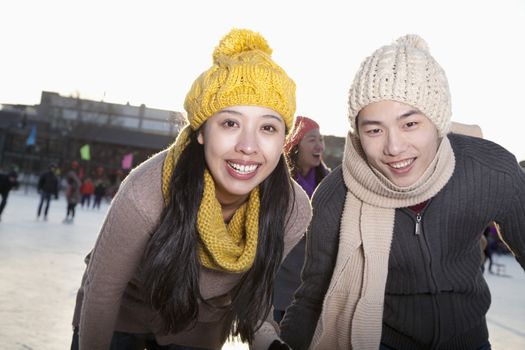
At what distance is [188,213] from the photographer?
2.30m

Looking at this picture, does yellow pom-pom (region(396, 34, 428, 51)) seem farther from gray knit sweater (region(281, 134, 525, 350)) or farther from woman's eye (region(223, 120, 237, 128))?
woman's eye (region(223, 120, 237, 128))

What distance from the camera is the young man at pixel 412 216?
2398 millimetres

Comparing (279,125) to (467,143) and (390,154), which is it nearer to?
(390,154)

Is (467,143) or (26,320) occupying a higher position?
(467,143)

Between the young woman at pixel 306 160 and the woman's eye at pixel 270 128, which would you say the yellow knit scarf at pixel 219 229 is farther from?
the young woman at pixel 306 160

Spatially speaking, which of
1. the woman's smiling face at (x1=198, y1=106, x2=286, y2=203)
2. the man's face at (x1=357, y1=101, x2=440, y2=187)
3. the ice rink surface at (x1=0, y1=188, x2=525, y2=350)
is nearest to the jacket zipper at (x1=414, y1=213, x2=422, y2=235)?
the man's face at (x1=357, y1=101, x2=440, y2=187)

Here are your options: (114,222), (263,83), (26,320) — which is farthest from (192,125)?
(26,320)

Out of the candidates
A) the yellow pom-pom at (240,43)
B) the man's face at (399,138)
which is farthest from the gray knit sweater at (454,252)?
the yellow pom-pom at (240,43)

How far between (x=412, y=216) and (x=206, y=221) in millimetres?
977

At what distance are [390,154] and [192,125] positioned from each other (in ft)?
2.97

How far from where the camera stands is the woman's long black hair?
2.28 meters

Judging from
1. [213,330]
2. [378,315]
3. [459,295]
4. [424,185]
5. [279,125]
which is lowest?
[213,330]

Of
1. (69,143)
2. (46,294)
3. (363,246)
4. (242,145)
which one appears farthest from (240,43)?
Answer: (69,143)

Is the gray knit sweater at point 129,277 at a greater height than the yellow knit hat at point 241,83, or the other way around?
the yellow knit hat at point 241,83
